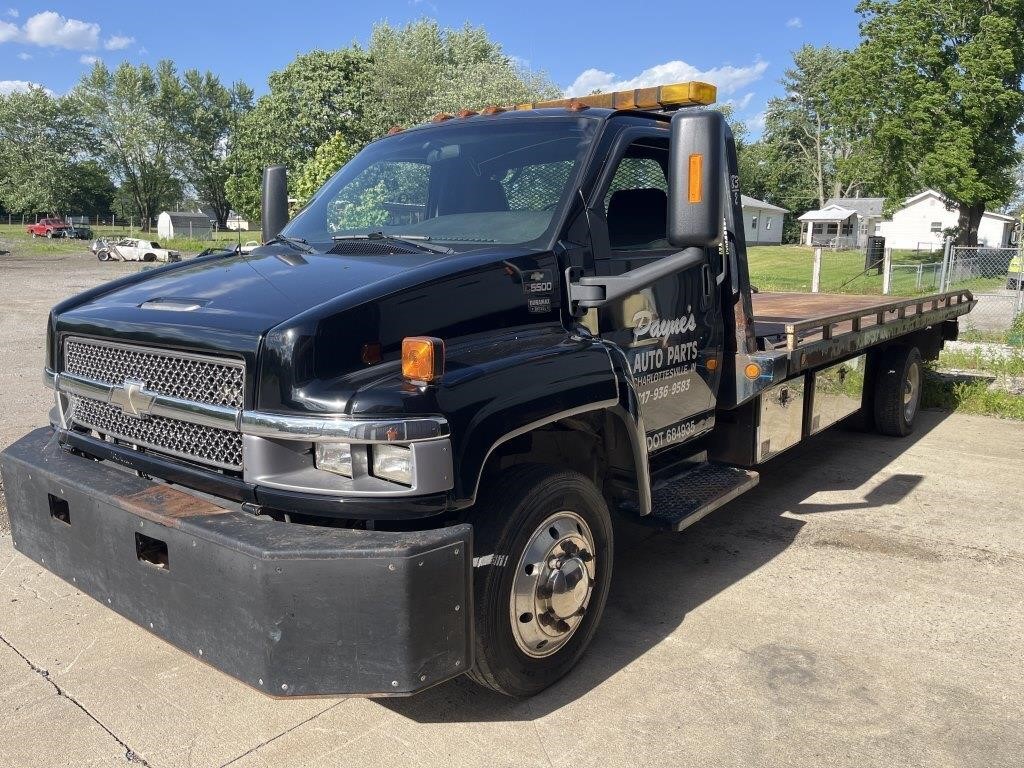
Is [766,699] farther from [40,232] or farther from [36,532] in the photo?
[40,232]

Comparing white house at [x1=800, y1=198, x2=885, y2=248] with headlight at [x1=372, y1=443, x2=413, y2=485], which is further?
white house at [x1=800, y1=198, x2=885, y2=248]

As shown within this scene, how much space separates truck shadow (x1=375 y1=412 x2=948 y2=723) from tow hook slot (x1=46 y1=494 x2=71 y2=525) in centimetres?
140

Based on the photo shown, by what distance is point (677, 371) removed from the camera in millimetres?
4305

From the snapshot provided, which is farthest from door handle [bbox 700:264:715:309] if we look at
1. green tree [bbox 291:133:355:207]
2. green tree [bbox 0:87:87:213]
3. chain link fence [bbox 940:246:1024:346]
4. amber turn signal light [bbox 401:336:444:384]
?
green tree [bbox 0:87:87:213]

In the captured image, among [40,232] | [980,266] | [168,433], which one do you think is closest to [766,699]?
[168,433]

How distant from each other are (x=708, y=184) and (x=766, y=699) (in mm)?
2032

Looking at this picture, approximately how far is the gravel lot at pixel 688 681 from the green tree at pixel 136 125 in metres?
82.4

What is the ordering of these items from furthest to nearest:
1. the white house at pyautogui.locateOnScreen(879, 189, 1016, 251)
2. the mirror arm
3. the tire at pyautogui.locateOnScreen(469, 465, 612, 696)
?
the white house at pyautogui.locateOnScreen(879, 189, 1016, 251) → the mirror arm → the tire at pyautogui.locateOnScreen(469, 465, 612, 696)

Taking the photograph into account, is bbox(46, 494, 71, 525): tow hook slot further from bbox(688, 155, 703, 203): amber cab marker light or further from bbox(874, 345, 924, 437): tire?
bbox(874, 345, 924, 437): tire

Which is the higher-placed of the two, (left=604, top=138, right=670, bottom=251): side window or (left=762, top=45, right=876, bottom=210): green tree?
(left=762, top=45, right=876, bottom=210): green tree

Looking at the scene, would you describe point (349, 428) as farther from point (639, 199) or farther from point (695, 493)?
point (695, 493)

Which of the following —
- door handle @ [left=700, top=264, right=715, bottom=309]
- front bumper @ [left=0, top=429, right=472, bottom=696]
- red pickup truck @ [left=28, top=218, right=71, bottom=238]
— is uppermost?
red pickup truck @ [left=28, top=218, right=71, bottom=238]

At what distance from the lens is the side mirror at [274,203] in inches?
199

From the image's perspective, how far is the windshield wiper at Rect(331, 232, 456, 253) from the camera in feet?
12.0
